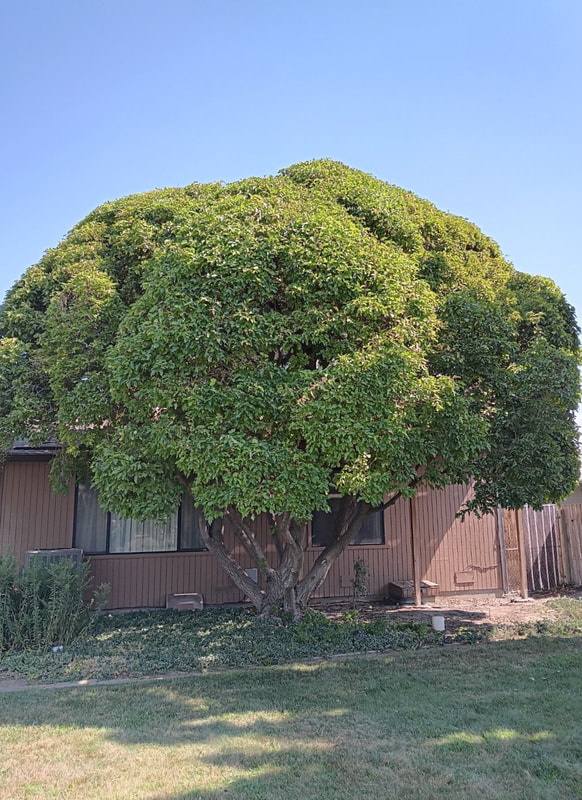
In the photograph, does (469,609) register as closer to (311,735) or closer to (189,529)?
(189,529)

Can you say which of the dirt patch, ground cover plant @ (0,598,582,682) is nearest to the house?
the dirt patch

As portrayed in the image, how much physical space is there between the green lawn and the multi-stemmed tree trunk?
1.76 meters

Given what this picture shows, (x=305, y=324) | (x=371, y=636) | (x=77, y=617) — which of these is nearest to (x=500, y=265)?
(x=305, y=324)

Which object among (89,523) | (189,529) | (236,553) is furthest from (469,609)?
(89,523)

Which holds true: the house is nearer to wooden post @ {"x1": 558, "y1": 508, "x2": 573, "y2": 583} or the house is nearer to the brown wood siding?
the brown wood siding

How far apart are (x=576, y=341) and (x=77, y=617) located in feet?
26.6

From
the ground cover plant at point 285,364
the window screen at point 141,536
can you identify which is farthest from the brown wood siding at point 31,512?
the ground cover plant at point 285,364

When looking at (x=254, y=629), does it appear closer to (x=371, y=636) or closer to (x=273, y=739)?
(x=371, y=636)

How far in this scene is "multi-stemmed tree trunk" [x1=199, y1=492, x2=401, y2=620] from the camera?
801 centimetres

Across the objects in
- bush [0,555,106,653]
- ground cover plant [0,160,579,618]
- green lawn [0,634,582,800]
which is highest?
ground cover plant [0,160,579,618]

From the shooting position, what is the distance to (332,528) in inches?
411

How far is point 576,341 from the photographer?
8594 millimetres

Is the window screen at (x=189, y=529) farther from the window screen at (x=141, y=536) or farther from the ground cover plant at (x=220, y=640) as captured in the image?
the ground cover plant at (x=220, y=640)

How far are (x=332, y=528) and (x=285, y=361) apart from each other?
4.49 meters
